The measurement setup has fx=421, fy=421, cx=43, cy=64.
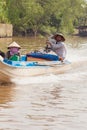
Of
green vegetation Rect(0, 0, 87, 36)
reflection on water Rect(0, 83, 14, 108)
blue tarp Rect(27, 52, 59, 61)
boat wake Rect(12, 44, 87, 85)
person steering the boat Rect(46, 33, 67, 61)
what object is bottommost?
green vegetation Rect(0, 0, 87, 36)

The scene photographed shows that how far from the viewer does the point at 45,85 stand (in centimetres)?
1150

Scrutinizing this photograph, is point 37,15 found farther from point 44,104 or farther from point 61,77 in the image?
point 44,104

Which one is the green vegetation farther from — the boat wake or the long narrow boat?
the long narrow boat

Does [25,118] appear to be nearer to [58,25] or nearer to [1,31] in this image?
[1,31]

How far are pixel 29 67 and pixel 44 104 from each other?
3224 millimetres

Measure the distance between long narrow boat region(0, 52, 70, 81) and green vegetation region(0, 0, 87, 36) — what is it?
110 ft

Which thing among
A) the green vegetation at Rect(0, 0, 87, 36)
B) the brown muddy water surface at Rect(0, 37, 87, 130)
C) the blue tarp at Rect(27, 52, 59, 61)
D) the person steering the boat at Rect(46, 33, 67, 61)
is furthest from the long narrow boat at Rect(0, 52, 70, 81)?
the green vegetation at Rect(0, 0, 87, 36)

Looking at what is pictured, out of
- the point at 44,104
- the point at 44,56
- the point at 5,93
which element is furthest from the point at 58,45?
the point at 44,104

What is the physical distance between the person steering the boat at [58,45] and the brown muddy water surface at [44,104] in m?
1.38

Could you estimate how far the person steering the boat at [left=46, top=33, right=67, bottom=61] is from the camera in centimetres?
1418

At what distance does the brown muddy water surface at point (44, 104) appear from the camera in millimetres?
7035

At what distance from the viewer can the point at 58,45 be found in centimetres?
1430

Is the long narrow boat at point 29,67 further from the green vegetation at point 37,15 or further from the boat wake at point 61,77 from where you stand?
the green vegetation at point 37,15

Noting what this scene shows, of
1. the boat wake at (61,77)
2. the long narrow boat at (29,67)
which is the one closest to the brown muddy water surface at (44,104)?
the boat wake at (61,77)
